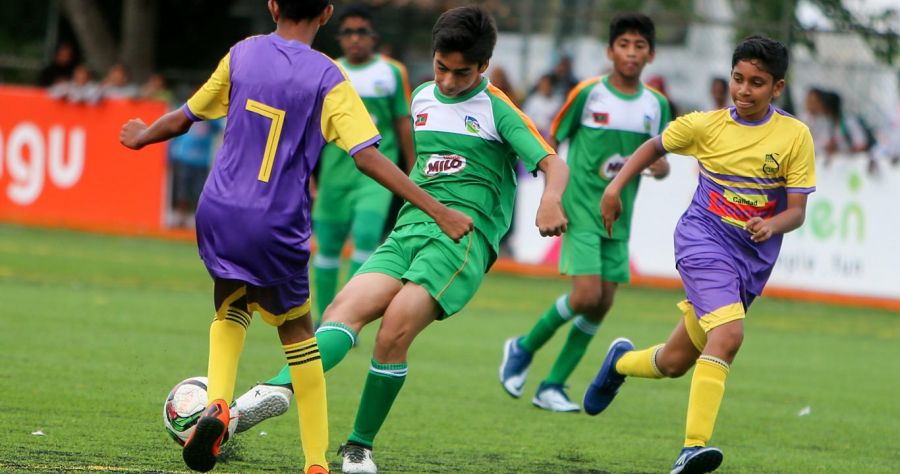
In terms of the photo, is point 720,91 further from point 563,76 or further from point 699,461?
point 699,461

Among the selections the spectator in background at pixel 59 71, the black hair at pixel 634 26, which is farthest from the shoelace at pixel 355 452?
the spectator in background at pixel 59 71

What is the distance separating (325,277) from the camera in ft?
Result: 37.7

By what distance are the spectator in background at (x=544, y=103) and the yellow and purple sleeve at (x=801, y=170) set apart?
1114 centimetres

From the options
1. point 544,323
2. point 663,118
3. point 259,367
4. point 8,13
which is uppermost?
point 663,118

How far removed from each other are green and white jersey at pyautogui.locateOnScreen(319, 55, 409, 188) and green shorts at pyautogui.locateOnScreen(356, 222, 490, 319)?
15.4 feet

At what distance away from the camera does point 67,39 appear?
27.0 meters

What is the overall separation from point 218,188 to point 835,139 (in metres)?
12.8

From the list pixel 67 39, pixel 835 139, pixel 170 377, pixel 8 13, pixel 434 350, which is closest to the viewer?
pixel 170 377

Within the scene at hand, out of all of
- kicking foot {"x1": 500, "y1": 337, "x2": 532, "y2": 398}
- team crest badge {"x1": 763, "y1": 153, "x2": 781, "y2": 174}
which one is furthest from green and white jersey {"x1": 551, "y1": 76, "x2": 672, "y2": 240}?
team crest badge {"x1": 763, "y1": 153, "x2": 781, "y2": 174}

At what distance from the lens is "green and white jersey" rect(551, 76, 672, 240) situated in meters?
9.22

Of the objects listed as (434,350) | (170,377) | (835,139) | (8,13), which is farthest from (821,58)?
(8,13)

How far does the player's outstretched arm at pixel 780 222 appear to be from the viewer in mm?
6680

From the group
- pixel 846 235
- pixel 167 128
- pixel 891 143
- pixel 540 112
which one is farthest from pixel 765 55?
pixel 540 112

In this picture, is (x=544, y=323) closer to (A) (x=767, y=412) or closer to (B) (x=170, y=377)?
(A) (x=767, y=412)
